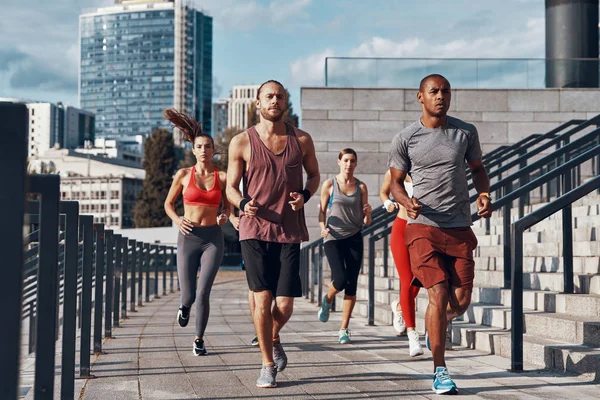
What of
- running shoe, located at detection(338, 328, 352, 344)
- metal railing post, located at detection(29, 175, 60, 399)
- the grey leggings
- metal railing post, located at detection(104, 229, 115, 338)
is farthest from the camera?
metal railing post, located at detection(104, 229, 115, 338)

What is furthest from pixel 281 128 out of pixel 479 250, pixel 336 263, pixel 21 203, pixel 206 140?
pixel 479 250

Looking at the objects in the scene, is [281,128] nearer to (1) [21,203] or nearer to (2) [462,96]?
(1) [21,203]

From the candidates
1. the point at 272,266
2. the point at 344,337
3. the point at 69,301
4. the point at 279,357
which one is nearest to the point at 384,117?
the point at 344,337

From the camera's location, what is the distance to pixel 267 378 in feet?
19.9

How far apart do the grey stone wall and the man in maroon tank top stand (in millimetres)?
15611

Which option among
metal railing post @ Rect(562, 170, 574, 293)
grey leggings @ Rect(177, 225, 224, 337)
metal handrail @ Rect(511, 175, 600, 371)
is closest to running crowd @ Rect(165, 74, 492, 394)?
metal handrail @ Rect(511, 175, 600, 371)

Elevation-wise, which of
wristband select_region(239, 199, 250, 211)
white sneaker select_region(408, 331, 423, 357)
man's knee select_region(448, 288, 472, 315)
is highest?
wristband select_region(239, 199, 250, 211)

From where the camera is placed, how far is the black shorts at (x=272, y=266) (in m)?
6.36

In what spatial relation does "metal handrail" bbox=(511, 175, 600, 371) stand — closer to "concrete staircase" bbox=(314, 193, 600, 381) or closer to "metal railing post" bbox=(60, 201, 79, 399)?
"concrete staircase" bbox=(314, 193, 600, 381)

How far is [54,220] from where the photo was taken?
404cm

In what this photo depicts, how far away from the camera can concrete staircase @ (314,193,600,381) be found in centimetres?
656

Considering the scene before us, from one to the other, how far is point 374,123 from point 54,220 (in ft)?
61.5

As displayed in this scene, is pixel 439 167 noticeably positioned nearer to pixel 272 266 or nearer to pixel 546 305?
pixel 272 266

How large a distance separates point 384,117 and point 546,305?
14927mm
